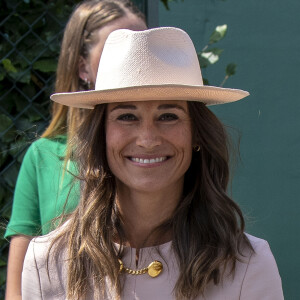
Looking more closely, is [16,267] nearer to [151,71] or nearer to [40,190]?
[40,190]

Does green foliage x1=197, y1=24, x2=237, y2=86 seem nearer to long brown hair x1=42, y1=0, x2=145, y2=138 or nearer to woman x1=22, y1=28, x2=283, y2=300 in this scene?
long brown hair x1=42, y1=0, x2=145, y2=138

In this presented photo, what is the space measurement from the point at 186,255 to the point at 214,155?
0.33 meters

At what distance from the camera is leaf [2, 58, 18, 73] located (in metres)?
3.48

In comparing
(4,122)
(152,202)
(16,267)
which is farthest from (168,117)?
(4,122)

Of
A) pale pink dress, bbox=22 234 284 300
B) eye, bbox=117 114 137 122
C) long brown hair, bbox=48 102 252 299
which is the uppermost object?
eye, bbox=117 114 137 122

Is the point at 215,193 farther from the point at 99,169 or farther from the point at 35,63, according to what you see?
the point at 35,63

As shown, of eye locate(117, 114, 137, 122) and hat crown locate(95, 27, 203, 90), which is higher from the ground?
hat crown locate(95, 27, 203, 90)

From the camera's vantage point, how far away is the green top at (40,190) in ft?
8.55

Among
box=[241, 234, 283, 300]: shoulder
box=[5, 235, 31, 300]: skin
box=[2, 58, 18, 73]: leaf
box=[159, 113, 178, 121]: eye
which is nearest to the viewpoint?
box=[241, 234, 283, 300]: shoulder

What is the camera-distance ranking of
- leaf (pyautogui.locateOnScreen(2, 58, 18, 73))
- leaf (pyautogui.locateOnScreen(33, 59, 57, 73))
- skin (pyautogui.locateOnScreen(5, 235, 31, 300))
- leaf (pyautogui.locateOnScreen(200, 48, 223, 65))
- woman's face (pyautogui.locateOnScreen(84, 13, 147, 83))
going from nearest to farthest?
skin (pyautogui.locateOnScreen(5, 235, 31, 300))
woman's face (pyautogui.locateOnScreen(84, 13, 147, 83))
leaf (pyautogui.locateOnScreen(2, 58, 18, 73))
leaf (pyautogui.locateOnScreen(33, 59, 57, 73))
leaf (pyautogui.locateOnScreen(200, 48, 223, 65))

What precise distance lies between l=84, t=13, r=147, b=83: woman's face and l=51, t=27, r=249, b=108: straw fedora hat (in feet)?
1.81

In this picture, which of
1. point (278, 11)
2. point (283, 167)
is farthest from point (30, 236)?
point (278, 11)

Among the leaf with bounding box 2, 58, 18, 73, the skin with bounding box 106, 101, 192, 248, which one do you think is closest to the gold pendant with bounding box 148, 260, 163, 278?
the skin with bounding box 106, 101, 192, 248

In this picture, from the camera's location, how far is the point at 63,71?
9.36 feet
